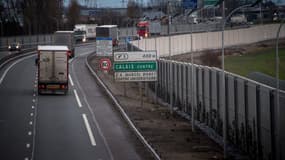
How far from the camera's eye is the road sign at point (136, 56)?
4619cm

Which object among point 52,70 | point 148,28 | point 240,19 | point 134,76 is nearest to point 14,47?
point 148,28

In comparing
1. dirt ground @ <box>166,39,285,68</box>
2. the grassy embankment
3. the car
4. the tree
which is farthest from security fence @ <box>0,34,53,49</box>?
the grassy embankment

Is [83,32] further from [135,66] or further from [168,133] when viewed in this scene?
[168,133]

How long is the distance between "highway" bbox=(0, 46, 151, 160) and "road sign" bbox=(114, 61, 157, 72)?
2.46 meters

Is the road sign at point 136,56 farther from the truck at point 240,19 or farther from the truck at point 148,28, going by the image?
the truck at point 148,28

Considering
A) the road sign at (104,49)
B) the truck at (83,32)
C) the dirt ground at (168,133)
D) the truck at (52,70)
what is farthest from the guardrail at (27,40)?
the dirt ground at (168,133)

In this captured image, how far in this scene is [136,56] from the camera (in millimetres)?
46219

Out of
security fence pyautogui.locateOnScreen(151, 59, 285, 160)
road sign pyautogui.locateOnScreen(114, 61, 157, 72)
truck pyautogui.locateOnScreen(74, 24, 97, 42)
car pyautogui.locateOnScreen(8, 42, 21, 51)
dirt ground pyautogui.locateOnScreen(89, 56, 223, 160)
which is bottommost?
dirt ground pyautogui.locateOnScreen(89, 56, 223, 160)

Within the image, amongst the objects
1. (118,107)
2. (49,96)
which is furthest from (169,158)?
(49,96)

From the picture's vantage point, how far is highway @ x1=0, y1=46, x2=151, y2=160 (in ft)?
97.6

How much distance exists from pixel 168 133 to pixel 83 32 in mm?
93984

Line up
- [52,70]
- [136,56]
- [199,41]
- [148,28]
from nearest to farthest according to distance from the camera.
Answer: [136,56] < [52,70] < [148,28] < [199,41]

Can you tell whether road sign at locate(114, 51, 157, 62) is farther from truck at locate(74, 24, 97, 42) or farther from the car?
truck at locate(74, 24, 97, 42)

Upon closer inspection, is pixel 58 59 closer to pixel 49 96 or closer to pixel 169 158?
pixel 49 96
